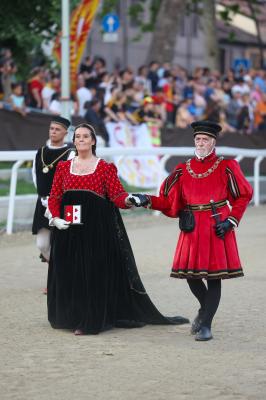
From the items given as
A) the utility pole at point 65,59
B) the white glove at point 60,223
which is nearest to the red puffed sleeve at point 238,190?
the white glove at point 60,223

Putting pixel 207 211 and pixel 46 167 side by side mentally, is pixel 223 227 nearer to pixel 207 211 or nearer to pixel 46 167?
pixel 207 211

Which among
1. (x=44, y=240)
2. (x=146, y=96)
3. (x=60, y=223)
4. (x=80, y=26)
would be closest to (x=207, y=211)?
(x=60, y=223)

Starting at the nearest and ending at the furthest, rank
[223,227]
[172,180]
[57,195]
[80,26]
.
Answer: [223,227] → [172,180] → [57,195] → [80,26]

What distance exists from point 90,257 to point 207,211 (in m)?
1.01

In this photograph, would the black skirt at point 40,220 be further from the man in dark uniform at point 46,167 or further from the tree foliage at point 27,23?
the tree foliage at point 27,23

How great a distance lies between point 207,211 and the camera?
870 centimetres

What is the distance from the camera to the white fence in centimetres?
1568

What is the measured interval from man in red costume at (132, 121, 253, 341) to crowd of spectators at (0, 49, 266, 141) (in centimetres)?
961

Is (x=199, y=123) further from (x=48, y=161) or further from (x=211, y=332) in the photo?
(x=48, y=161)

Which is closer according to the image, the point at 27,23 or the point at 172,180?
the point at 172,180

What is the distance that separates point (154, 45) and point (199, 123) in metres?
24.8

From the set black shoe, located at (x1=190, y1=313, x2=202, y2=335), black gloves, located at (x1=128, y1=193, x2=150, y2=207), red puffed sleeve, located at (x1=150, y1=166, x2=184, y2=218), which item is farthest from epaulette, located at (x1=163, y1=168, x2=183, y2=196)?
black shoe, located at (x1=190, y1=313, x2=202, y2=335)

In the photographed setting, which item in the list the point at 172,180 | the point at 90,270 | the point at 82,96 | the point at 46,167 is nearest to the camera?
the point at 172,180

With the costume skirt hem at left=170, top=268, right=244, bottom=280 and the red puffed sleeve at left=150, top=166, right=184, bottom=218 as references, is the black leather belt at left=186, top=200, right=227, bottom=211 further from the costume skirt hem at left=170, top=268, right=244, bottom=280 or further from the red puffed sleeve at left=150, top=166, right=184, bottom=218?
the costume skirt hem at left=170, top=268, right=244, bottom=280
